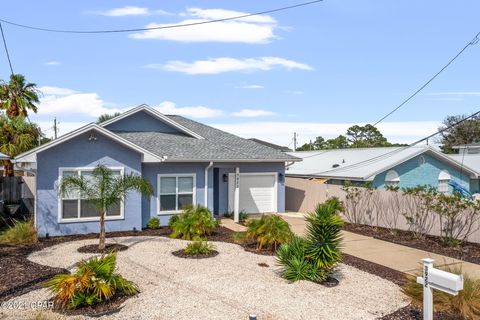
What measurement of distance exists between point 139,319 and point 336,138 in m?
66.2

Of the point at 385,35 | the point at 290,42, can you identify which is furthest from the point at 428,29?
the point at 290,42

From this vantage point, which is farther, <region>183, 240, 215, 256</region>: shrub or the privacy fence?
the privacy fence

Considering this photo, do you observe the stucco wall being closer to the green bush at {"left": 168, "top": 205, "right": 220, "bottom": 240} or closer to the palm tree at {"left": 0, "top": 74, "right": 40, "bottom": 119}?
the green bush at {"left": 168, "top": 205, "right": 220, "bottom": 240}

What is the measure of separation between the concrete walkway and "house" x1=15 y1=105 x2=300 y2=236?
4658 mm

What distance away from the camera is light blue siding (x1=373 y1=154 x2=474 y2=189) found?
22.8 m

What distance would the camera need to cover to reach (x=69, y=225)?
14945 mm

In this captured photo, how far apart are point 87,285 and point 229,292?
109 inches

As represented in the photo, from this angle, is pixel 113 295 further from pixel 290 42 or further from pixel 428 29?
pixel 428 29

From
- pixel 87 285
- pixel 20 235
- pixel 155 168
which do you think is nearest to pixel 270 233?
pixel 87 285

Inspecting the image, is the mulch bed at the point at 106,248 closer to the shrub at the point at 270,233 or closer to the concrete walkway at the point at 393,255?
the shrub at the point at 270,233

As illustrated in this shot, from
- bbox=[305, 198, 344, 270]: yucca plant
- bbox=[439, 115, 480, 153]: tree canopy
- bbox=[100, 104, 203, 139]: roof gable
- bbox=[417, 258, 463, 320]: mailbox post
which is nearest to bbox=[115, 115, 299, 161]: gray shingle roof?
bbox=[100, 104, 203, 139]: roof gable

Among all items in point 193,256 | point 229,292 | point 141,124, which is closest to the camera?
point 229,292

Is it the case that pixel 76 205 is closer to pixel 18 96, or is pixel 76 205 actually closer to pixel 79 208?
pixel 79 208

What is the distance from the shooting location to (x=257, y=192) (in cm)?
2062
